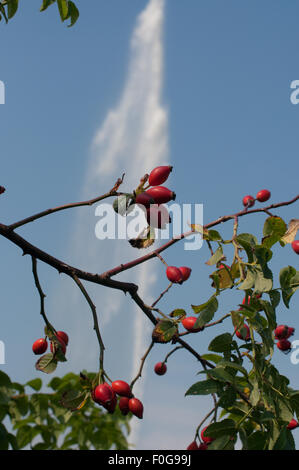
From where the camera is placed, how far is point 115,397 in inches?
80.3

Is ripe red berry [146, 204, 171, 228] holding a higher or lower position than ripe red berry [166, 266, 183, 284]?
higher

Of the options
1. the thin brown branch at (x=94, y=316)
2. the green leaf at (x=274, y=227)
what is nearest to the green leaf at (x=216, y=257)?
the green leaf at (x=274, y=227)

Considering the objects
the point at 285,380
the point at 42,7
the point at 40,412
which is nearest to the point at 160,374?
the point at 285,380

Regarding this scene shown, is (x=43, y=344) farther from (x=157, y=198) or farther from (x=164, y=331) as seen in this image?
(x=157, y=198)

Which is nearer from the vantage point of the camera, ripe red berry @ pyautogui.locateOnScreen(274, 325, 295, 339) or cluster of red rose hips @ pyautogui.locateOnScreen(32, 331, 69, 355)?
cluster of red rose hips @ pyautogui.locateOnScreen(32, 331, 69, 355)

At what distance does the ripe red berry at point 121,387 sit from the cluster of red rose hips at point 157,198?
2.07ft

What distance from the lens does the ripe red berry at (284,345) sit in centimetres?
255

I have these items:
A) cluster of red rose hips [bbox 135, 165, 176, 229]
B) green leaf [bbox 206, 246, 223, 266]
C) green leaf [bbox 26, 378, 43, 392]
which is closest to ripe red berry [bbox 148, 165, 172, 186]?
cluster of red rose hips [bbox 135, 165, 176, 229]

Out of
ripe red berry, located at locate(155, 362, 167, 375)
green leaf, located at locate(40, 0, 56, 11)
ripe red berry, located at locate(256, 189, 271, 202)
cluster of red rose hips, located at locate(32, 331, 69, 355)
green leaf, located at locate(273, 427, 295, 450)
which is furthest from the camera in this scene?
ripe red berry, located at locate(256, 189, 271, 202)

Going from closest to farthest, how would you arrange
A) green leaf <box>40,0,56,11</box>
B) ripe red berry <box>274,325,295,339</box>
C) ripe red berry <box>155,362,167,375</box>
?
ripe red berry <box>274,325,295,339</box> → ripe red berry <box>155,362,167,375</box> → green leaf <box>40,0,56,11</box>

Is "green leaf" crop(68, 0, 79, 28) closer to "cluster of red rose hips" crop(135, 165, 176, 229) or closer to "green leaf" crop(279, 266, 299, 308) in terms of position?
"cluster of red rose hips" crop(135, 165, 176, 229)

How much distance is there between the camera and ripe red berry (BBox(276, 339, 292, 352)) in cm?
255

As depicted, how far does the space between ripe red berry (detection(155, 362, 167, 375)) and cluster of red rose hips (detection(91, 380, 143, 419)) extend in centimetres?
54

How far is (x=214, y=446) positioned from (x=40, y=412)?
12.1ft
